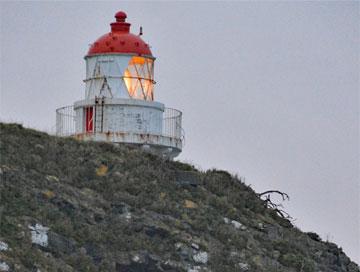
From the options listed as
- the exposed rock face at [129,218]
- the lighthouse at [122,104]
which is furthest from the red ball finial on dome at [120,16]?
the exposed rock face at [129,218]

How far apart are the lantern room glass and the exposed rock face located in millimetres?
2606

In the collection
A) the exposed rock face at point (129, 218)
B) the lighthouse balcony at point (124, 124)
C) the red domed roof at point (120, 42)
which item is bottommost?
the exposed rock face at point (129, 218)

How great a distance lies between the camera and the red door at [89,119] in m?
44.5

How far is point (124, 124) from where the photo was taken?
44312 mm

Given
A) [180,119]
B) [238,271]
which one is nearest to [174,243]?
[238,271]

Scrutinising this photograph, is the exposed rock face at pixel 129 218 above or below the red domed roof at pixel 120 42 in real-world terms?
below

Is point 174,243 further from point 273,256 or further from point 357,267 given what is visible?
point 357,267

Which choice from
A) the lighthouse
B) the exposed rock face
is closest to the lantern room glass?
the lighthouse

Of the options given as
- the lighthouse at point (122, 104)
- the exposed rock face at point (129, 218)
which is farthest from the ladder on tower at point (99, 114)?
the exposed rock face at point (129, 218)

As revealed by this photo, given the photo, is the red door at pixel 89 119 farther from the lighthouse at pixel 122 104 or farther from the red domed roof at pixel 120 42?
the red domed roof at pixel 120 42

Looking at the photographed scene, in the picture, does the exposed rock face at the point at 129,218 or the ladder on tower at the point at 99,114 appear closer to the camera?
the exposed rock face at the point at 129,218

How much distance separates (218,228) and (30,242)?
630 cm

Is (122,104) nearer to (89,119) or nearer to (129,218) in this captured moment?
(89,119)

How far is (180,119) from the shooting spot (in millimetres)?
45469
